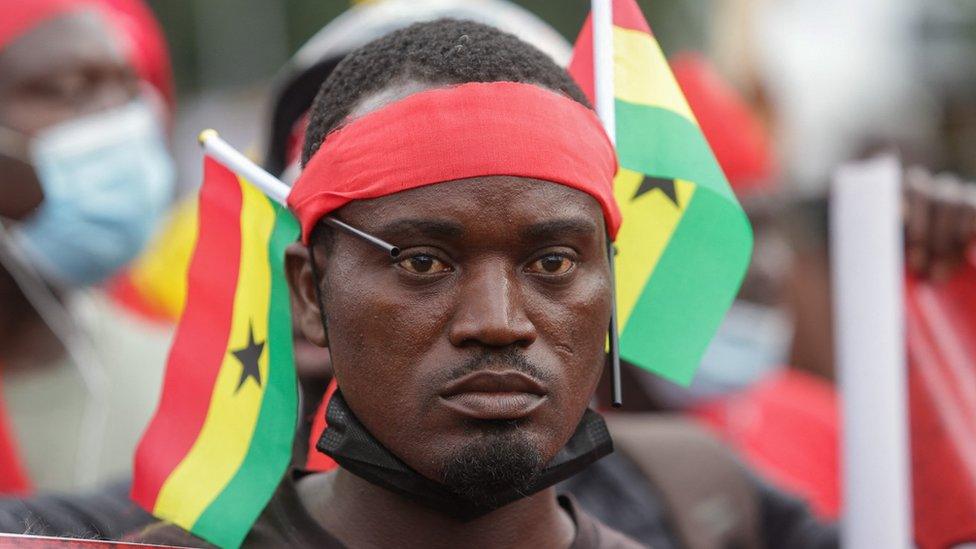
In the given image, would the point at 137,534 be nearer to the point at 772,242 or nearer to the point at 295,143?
the point at 295,143

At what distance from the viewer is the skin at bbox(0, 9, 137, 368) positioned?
199 inches

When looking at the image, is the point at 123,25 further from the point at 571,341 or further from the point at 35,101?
the point at 571,341

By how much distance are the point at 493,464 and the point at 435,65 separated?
0.67 m

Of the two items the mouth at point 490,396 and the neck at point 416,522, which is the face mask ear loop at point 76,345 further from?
the mouth at point 490,396

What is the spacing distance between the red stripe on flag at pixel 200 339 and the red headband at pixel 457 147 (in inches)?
14.0

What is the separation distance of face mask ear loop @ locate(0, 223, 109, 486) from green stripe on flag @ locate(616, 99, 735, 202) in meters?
2.76

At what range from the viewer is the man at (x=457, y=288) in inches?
91.0

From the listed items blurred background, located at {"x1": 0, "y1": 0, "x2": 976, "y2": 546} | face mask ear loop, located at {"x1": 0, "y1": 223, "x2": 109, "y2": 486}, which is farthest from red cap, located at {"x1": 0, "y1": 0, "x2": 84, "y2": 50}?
blurred background, located at {"x1": 0, "y1": 0, "x2": 976, "y2": 546}

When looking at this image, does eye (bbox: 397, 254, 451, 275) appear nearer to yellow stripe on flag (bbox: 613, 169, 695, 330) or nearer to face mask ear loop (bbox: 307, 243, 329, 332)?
face mask ear loop (bbox: 307, 243, 329, 332)

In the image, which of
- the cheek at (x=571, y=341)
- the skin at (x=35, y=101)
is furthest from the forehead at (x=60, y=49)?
the cheek at (x=571, y=341)

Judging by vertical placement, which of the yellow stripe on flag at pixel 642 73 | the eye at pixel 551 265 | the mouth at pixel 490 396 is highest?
the yellow stripe on flag at pixel 642 73

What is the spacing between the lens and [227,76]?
21000mm

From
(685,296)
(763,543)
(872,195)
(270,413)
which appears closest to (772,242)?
(763,543)

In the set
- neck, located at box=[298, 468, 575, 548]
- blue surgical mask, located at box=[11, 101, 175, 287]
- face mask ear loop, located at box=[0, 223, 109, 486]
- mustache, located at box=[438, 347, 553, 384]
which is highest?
mustache, located at box=[438, 347, 553, 384]
